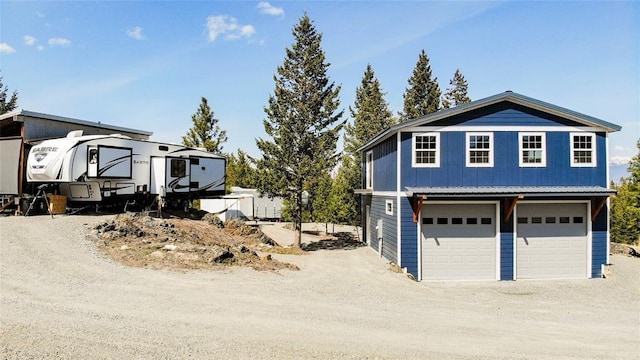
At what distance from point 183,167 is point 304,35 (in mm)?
11125

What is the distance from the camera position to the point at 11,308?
9000 millimetres

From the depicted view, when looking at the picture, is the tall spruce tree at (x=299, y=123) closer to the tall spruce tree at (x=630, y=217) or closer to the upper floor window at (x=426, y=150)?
the upper floor window at (x=426, y=150)

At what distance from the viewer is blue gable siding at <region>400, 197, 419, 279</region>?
54.1 ft

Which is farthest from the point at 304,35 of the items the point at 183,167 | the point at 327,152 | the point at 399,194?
the point at 399,194

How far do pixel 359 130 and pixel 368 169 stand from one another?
18333 millimetres

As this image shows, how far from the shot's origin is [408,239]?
1662cm

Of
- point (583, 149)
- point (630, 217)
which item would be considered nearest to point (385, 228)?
point (583, 149)

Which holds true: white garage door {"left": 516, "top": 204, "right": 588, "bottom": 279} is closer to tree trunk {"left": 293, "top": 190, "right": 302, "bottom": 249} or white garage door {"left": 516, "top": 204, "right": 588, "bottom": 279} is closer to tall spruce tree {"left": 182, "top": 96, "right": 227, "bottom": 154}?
tree trunk {"left": 293, "top": 190, "right": 302, "bottom": 249}

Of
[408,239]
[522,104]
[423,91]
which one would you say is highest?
[423,91]

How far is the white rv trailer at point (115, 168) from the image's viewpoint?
19.3m

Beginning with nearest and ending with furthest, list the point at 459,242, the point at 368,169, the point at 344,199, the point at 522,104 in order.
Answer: the point at 459,242, the point at 522,104, the point at 368,169, the point at 344,199

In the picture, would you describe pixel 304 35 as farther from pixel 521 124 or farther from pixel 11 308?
pixel 11 308

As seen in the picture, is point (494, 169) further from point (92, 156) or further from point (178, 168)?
point (92, 156)

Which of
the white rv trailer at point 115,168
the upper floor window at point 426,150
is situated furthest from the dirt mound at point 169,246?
the upper floor window at point 426,150
